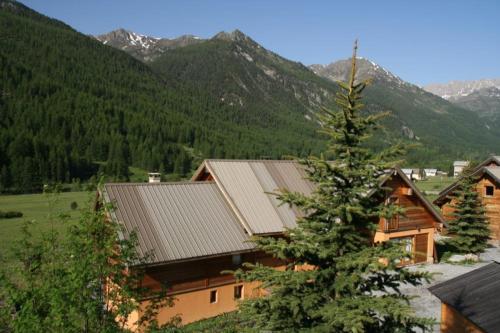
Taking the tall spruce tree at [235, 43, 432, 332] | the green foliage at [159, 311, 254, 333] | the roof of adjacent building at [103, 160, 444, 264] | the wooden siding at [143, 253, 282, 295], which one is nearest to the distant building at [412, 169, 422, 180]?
the roof of adjacent building at [103, 160, 444, 264]

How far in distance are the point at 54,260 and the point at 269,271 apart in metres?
5.12

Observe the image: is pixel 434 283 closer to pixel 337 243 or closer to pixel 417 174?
pixel 337 243

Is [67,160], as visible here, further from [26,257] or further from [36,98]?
[26,257]

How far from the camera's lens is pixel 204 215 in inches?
877

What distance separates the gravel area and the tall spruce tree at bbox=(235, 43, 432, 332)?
23.0 feet

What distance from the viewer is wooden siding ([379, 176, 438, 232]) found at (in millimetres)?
28266

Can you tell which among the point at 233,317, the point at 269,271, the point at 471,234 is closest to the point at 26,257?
the point at 269,271

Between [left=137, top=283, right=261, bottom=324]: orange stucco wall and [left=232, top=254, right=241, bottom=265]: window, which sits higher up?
[left=232, top=254, right=241, bottom=265]: window

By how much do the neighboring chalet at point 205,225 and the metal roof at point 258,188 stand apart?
0.06 metres

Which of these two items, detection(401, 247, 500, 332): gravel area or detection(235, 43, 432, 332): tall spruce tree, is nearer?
detection(235, 43, 432, 332): tall spruce tree

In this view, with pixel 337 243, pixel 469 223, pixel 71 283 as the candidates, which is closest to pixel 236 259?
pixel 337 243

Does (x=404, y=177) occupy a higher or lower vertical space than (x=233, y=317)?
higher

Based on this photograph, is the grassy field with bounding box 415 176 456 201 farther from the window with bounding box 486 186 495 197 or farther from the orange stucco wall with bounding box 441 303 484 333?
the orange stucco wall with bounding box 441 303 484 333

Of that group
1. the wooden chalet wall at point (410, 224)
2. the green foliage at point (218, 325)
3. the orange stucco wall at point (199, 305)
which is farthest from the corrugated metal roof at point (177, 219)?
the wooden chalet wall at point (410, 224)
